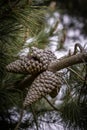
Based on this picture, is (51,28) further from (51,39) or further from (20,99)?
(20,99)

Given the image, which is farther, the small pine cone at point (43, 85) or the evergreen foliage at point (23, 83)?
the evergreen foliage at point (23, 83)

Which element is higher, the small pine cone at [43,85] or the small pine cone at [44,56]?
the small pine cone at [44,56]

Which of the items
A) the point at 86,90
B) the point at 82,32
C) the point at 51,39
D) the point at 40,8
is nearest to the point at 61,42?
the point at 51,39

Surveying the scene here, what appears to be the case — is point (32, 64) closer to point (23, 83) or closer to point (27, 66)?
point (27, 66)

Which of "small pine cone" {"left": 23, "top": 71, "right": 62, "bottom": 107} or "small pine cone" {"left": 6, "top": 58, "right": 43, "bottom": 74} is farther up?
"small pine cone" {"left": 6, "top": 58, "right": 43, "bottom": 74}

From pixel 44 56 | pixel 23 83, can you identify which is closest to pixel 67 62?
pixel 44 56

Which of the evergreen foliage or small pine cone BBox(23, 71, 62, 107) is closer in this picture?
small pine cone BBox(23, 71, 62, 107)
